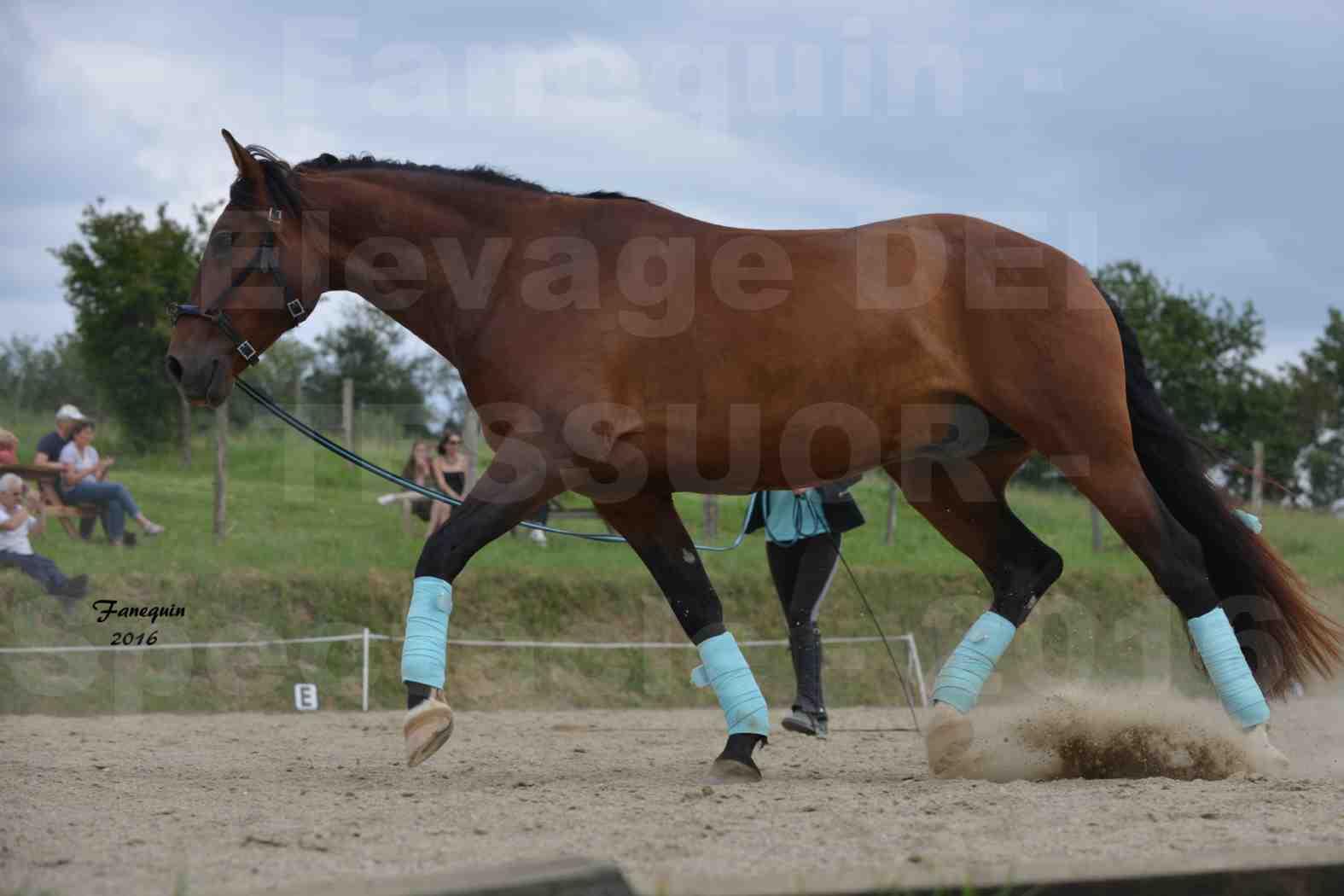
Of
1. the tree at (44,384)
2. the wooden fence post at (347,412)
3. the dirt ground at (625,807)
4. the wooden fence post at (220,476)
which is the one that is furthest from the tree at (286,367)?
the dirt ground at (625,807)

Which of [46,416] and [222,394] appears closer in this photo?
[222,394]

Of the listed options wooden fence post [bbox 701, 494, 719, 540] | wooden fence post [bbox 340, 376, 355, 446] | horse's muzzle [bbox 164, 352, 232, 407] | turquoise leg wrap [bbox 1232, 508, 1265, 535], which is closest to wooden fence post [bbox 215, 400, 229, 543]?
wooden fence post [bbox 340, 376, 355, 446]

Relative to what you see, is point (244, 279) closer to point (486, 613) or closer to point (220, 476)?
point (486, 613)

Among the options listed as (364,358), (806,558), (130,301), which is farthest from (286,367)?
(806,558)

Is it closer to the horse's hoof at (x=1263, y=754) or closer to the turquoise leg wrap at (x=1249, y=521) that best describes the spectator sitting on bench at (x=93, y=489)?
the turquoise leg wrap at (x=1249, y=521)

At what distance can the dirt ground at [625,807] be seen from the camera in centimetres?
289

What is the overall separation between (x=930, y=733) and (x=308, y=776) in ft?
7.97

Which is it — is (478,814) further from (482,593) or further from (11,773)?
(482,593)

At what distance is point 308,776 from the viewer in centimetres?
489

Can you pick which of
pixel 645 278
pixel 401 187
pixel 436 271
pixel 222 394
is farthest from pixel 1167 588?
pixel 222 394

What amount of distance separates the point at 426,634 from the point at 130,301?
47.1ft

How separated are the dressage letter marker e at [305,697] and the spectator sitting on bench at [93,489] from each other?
8.48 feet

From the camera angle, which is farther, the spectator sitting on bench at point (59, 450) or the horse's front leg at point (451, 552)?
the spectator sitting on bench at point (59, 450)

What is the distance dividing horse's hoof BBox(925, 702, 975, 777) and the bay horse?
1cm
